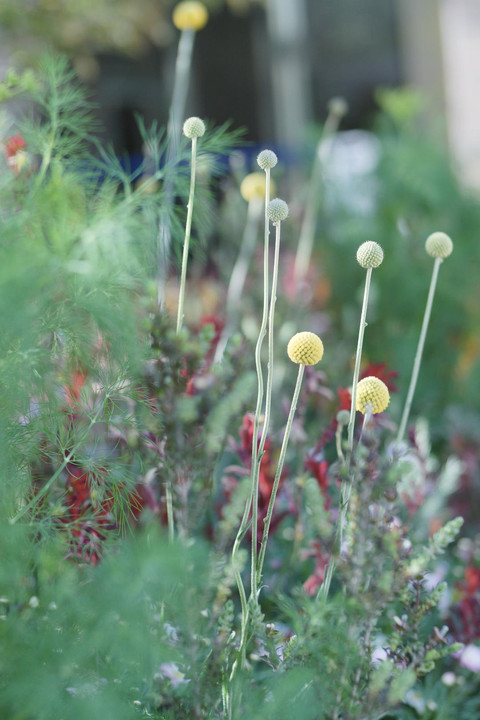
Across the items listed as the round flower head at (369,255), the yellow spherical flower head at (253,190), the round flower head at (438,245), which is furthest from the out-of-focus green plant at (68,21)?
the round flower head at (369,255)

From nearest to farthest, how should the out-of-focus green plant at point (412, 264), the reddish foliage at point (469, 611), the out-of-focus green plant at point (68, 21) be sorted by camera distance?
the reddish foliage at point (469, 611) → the out-of-focus green plant at point (412, 264) → the out-of-focus green plant at point (68, 21)

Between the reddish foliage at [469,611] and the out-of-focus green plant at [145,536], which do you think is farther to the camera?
the reddish foliage at [469,611]

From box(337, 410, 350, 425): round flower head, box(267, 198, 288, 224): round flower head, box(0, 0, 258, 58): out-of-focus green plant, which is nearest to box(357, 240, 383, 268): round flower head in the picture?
box(267, 198, 288, 224): round flower head

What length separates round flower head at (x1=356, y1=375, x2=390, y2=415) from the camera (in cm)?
95

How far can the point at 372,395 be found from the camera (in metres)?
0.95

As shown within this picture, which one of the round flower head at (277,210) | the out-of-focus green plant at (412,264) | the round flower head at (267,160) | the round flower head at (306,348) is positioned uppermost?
the round flower head at (267,160)

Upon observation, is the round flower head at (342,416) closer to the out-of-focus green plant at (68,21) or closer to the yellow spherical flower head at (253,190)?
the yellow spherical flower head at (253,190)

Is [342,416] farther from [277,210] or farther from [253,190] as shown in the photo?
[253,190]

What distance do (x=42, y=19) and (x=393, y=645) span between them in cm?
465

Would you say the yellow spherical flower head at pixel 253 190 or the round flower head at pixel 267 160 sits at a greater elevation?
the round flower head at pixel 267 160

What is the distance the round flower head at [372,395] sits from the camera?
3.12 feet

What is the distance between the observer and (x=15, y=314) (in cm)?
93

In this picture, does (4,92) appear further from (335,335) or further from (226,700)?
(335,335)

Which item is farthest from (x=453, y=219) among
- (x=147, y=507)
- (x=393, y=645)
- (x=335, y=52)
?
(x=335, y=52)
